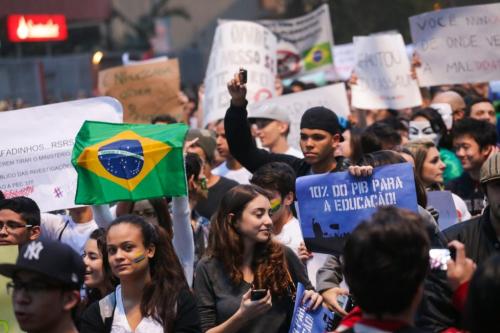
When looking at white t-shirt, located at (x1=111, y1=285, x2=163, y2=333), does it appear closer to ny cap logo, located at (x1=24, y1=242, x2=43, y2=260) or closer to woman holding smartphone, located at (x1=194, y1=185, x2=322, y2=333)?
woman holding smartphone, located at (x1=194, y1=185, x2=322, y2=333)

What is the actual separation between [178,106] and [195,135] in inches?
112

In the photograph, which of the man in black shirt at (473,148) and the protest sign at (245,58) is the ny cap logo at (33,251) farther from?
the protest sign at (245,58)

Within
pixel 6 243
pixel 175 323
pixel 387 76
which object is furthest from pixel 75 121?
pixel 387 76

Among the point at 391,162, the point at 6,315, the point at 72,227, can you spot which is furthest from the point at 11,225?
the point at 391,162

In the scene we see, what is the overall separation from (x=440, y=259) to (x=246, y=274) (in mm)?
1629

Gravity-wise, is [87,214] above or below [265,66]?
below

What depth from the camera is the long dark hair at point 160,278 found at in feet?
17.7

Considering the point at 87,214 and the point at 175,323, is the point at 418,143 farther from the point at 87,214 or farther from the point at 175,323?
the point at 175,323

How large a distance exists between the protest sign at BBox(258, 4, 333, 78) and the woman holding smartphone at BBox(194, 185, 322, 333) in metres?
8.04

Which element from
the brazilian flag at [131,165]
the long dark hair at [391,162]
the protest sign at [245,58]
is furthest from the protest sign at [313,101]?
the long dark hair at [391,162]

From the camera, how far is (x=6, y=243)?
22.1ft

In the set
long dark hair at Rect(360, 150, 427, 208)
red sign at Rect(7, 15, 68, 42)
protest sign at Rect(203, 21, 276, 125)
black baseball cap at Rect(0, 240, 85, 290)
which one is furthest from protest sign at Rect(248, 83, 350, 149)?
red sign at Rect(7, 15, 68, 42)

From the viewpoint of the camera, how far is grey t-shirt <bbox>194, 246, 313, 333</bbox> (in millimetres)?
5879

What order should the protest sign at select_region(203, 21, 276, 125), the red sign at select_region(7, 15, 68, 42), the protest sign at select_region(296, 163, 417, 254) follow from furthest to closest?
the red sign at select_region(7, 15, 68, 42) < the protest sign at select_region(203, 21, 276, 125) < the protest sign at select_region(296, 163, 417, 254)
